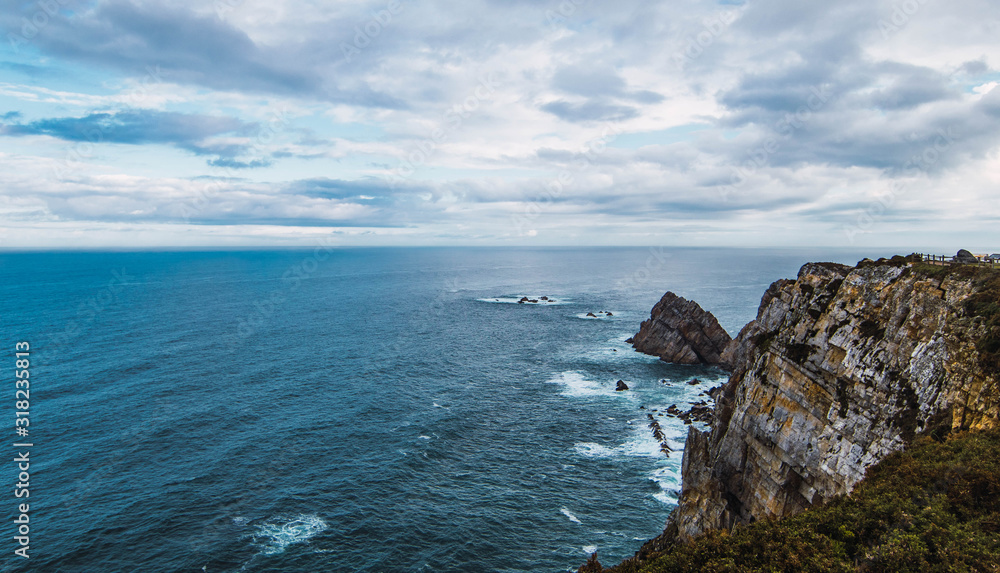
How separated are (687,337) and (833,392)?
73892 millimetres

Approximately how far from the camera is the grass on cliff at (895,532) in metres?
18.1

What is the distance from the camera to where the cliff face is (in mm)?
30531

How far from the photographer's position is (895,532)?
768 inches

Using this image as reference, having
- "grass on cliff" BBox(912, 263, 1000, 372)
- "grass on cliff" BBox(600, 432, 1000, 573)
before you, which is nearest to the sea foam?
"grass on cliff" BBox(600, 432, 1000, 573)

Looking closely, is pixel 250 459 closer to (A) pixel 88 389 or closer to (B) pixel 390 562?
(B) pixel 390 562

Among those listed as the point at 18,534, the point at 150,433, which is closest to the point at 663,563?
the point at 18,534

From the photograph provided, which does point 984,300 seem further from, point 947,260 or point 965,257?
point 965,257

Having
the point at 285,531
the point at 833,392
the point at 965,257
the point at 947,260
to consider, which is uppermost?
the point at 965,257

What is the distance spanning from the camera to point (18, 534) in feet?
153

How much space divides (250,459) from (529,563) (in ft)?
126

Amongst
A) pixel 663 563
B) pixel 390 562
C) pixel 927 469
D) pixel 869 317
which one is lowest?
pixel 390 562

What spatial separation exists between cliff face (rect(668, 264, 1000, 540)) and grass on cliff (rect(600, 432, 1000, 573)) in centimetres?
586

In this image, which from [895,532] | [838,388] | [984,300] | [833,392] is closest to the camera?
[895,532]

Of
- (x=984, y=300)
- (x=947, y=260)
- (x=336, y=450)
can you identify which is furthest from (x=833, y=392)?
(x=336, y=450)
